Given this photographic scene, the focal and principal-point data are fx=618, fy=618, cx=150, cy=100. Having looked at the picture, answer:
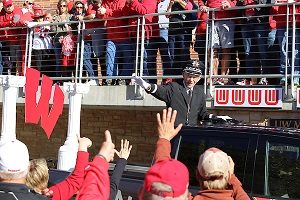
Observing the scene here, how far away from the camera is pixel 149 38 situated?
1018 cm

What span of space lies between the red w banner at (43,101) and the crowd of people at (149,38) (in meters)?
0.60

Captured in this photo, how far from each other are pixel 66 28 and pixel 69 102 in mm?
1646

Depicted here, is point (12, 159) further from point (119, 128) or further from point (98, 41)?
point (119, 128)

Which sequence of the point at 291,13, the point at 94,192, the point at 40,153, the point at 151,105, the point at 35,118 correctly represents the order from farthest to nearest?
the point at 40,153
the point at 35,118
the point at 151,105
the point at 291,13
the point at 94,192

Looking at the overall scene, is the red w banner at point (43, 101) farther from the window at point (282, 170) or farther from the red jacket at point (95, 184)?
the red jacket at point (95, 184)

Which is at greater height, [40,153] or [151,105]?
[151,105]

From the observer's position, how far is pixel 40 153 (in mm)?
13555

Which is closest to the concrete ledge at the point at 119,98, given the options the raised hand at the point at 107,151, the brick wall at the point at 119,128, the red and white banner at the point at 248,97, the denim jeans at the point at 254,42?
the brick wall at the point at 119,128

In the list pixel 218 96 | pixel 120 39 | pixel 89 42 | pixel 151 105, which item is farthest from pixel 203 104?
pixel 89 42

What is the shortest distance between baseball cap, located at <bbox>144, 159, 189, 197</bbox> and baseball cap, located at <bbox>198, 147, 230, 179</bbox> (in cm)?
76

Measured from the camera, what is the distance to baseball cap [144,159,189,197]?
2592 millimetres

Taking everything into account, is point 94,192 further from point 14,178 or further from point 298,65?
point 298,65

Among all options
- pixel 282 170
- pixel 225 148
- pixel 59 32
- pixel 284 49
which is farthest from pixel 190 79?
pixel 59 32

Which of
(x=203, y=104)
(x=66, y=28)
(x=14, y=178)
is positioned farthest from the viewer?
(x=66, y=28)
